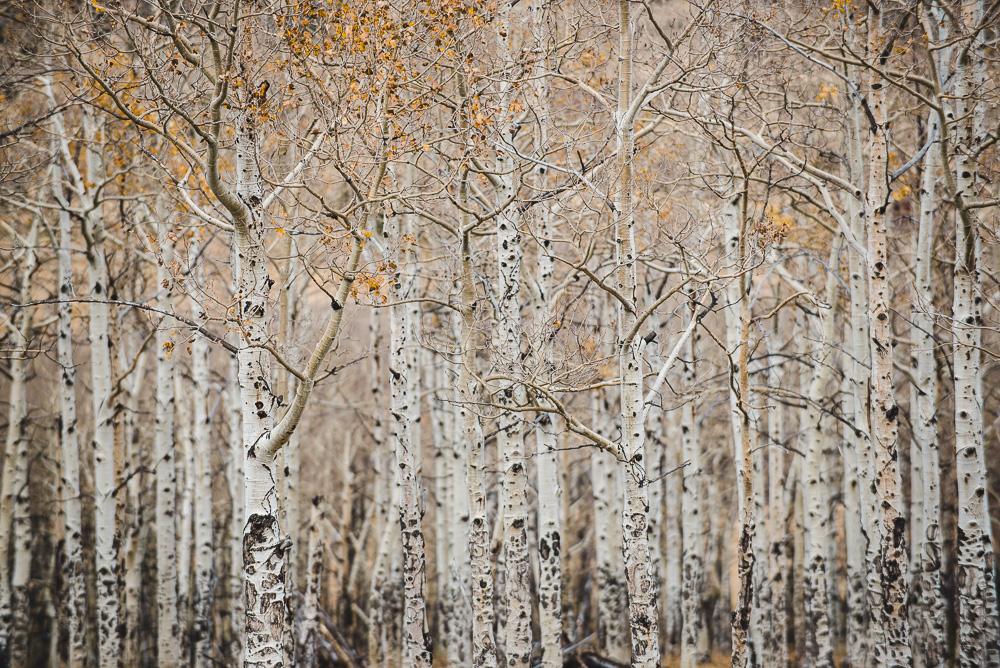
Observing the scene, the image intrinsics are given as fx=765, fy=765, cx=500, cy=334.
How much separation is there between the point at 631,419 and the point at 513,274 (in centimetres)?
264

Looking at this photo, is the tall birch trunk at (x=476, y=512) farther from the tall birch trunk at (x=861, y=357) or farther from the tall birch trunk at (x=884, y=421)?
the tall birch trunk at (x=861, y=357)

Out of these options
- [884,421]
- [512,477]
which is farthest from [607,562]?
[884,421]

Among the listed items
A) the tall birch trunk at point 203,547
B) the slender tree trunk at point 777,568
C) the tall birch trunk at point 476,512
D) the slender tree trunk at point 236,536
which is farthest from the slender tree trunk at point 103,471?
the slender tree trunk at point 777,568

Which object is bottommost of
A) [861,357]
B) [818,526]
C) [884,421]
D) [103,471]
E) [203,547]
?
[203,547]

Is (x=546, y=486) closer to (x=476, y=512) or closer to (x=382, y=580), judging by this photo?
(x=476, y=512)

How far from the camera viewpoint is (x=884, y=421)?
8.66m

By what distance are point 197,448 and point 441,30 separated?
38.7ft

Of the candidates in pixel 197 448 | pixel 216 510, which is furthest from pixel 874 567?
pixel 216 510

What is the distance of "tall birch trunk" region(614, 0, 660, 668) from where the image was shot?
7730 mm

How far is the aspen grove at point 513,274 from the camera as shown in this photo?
7520mm

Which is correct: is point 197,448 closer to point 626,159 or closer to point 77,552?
point 77,552

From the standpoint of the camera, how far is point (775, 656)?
566 inches

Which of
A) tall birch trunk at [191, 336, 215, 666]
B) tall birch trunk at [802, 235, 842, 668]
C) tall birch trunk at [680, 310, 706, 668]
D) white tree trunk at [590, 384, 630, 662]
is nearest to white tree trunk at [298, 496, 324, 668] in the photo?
tall birch trunk at [191, 336, 215, 666]

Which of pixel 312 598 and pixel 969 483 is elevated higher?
pixel 969 483
